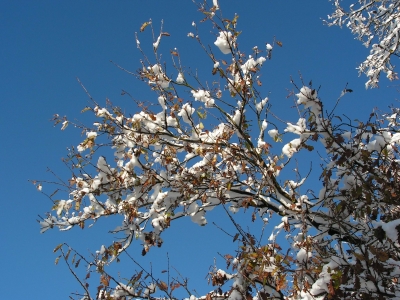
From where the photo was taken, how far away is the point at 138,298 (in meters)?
3.76

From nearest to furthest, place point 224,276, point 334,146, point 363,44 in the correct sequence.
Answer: point 334,146 → point 224,276 → point 363,44

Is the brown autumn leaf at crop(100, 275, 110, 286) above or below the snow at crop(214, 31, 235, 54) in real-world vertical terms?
below

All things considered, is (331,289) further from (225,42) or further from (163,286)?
(225,42)

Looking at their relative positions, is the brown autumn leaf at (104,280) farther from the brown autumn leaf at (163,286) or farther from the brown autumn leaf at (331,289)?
the brown autumn leaf at (331,289)

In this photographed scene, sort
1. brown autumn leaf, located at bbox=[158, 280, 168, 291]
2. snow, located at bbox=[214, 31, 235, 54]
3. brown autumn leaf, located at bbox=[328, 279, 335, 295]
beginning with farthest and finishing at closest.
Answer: snow, located at bbox=[214, 31, 235, 54] < brown autumn leaf, located at bbox=[158, 280, 168, 291] < brown autumn leaf, located at bbox=[328, 279, 335, 295]

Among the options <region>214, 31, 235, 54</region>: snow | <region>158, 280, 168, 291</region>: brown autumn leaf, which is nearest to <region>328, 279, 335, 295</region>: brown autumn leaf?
<region>158, 280, 168, 291</region>: brown autumn leaf

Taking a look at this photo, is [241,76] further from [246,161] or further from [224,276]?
[224,276]

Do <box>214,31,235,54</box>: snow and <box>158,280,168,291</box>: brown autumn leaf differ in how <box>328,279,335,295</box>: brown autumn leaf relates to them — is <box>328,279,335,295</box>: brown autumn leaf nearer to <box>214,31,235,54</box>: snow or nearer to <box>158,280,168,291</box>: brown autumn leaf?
<box>158,280,168,291</box>: brown autumn leaf

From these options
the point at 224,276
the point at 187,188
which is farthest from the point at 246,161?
the point at 224,276

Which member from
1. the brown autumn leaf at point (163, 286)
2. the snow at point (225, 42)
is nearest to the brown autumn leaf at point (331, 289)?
the brown autumn leaf at point (163, 286)

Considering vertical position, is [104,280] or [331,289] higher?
[104,280]

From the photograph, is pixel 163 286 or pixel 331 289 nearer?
pixel 331 289

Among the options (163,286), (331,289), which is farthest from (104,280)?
(331,289)

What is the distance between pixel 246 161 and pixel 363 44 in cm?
704
